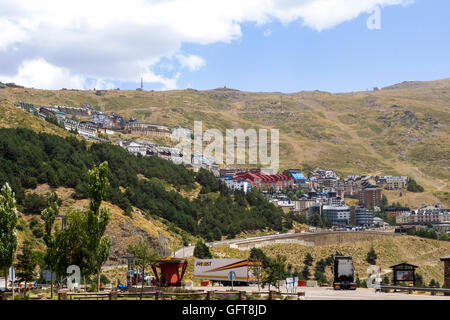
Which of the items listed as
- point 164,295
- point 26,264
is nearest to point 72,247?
point 26,264

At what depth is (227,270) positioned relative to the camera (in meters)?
66.6

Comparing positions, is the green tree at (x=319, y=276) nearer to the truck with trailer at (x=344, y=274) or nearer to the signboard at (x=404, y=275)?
the truck with trailer at (x=344, y=274)

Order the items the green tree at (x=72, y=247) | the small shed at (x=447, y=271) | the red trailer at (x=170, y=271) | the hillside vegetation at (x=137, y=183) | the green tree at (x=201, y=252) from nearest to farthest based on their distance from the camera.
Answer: the green tree at (x=72, y=247) → the small shed at (x=447, y=271) → the red trailer at (x=170, y=271) → the green tree at (x=201, y=252) → the hillside vegetation at (x=137, y=183)

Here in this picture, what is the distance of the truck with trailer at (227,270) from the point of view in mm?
65375

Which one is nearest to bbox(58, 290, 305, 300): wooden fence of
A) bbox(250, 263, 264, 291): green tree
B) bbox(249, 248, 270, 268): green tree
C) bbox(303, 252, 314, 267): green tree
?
bbox(250, 263, 264, 291): green tree

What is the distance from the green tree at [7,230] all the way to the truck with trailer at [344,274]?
32.5 meters

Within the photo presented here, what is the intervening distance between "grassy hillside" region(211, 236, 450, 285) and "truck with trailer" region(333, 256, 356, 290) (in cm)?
5259

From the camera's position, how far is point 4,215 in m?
36.2

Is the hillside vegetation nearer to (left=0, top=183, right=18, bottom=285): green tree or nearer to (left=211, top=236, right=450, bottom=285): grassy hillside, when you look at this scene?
(left=211, top=236, right=450, bottom=285): grassy hillside

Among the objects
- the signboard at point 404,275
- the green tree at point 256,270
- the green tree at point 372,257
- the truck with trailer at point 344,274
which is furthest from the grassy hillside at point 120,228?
the signboard at point 404,275

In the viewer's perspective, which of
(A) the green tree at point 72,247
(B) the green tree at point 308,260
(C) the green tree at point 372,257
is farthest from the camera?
(C) the green tree at point 372,257
